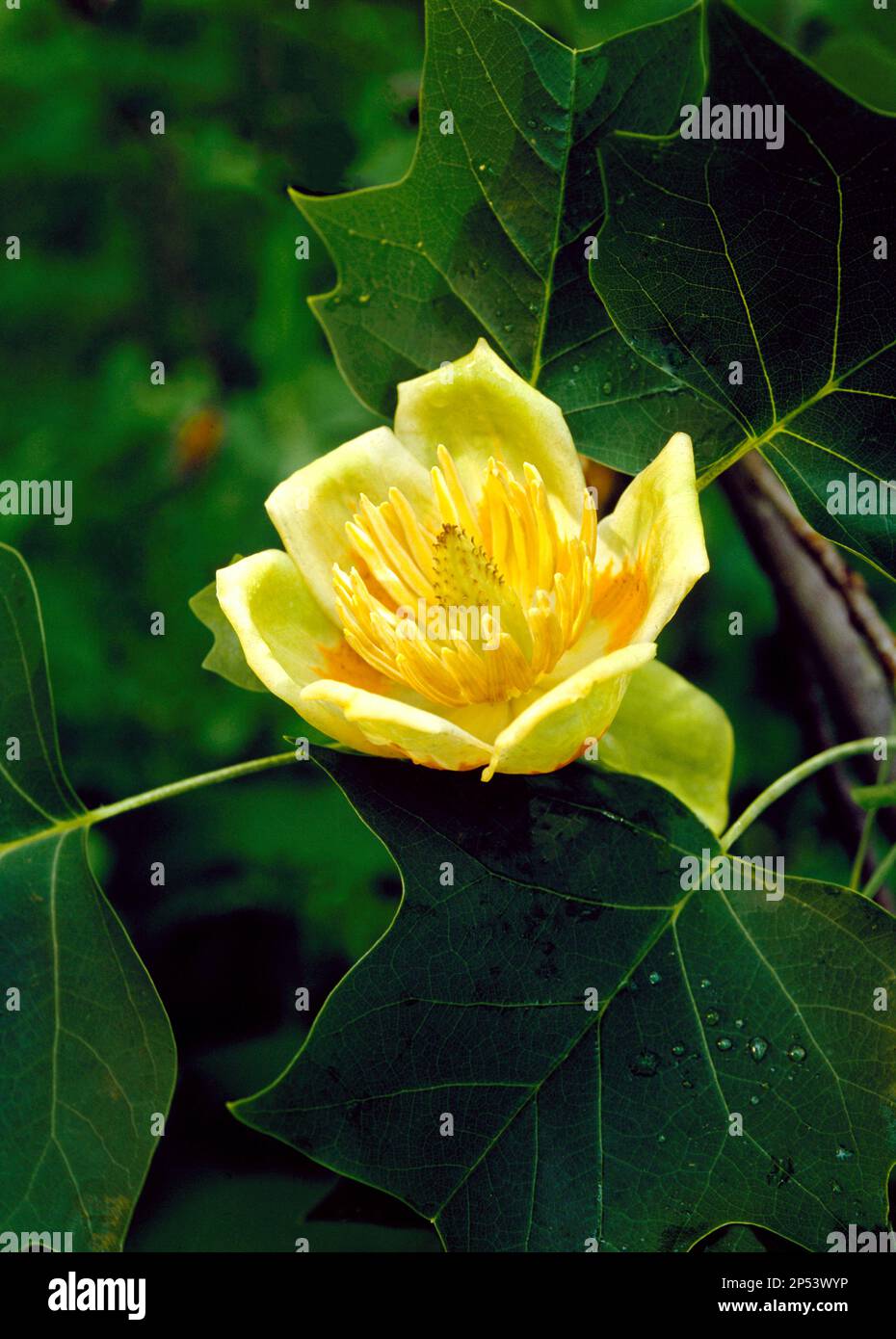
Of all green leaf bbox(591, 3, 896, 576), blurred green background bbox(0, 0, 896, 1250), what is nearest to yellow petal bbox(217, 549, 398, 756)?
green leaf bbox(591, 3, 896, 576)

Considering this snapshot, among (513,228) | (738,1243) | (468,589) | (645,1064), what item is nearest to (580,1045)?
(645,1064)

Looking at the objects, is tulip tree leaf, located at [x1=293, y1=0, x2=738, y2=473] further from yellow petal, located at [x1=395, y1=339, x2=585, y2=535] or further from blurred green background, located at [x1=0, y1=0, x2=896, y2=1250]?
blurred green background, located at [x1=0, y1=0, x2=896, y2=1250]

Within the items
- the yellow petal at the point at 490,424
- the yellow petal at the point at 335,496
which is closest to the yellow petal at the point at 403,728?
the yellow petal at the point at 335,496

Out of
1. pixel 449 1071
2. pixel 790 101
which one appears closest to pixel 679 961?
pixel 449 1071

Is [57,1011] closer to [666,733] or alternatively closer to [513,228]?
[666,733]

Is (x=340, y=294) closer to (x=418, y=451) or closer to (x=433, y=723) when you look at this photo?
(x=418, y=451)
